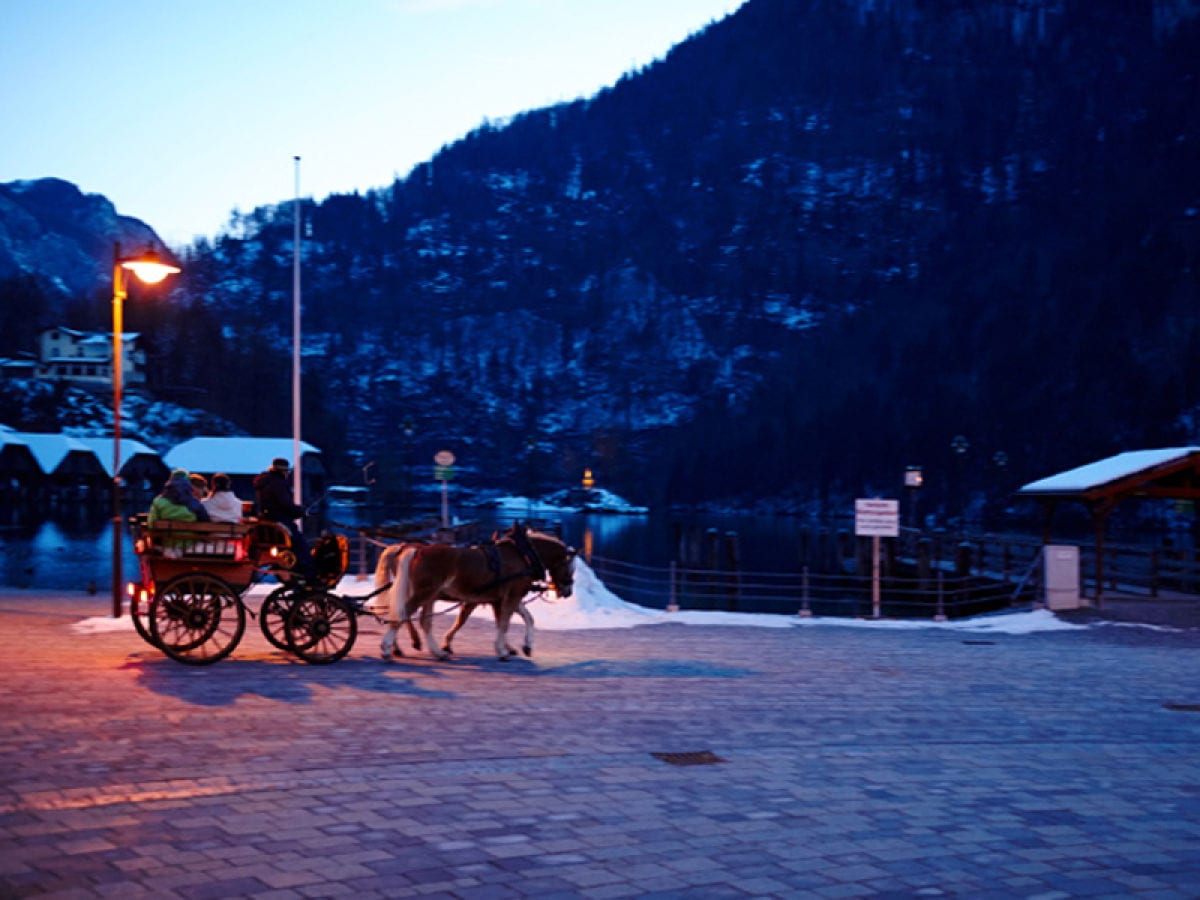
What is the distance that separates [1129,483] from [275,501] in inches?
855

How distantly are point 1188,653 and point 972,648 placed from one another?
373cm

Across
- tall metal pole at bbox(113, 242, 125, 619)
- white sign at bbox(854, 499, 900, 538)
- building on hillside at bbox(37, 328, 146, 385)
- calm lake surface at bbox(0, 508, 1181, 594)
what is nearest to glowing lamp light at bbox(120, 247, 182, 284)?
tall metal pole at bbox(113, 242, 125, 619)

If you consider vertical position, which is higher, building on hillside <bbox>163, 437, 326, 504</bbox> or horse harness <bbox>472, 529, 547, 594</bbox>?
building on hillside <bbox>163, 437, 326, 504</bbox>

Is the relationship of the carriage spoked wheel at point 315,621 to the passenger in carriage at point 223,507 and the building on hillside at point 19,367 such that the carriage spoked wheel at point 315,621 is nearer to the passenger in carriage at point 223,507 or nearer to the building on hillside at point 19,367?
the passenger in carriage at point 223,507

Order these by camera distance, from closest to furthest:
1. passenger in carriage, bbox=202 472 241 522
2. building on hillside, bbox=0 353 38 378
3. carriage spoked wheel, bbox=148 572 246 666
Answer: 1. carriage spoked wheel, bbox=148 572 246 666
2. passenger in carriage, bbox=202 472 241 522
3. building on hillside, bbox=0 353 38 378

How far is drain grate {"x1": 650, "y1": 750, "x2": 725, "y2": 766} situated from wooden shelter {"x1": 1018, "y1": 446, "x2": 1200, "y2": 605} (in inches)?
822

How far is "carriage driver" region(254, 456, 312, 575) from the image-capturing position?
43.8 feet

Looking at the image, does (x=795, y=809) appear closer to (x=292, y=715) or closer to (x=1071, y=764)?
(x=1071, y=764)

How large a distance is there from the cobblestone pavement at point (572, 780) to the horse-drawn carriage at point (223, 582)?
0.40m

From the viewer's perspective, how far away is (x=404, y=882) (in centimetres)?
587

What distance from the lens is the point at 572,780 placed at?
329 inches

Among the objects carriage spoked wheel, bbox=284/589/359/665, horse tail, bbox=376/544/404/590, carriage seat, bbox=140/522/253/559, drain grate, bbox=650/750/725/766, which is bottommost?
drain grate, bbox=650/750/725/766

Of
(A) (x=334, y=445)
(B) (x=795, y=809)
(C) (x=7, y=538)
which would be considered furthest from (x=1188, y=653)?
(A) (x=334, y=445)

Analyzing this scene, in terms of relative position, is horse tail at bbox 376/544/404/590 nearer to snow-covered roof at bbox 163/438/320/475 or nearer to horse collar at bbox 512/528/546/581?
horse collar at bbox 512/528/546/581
